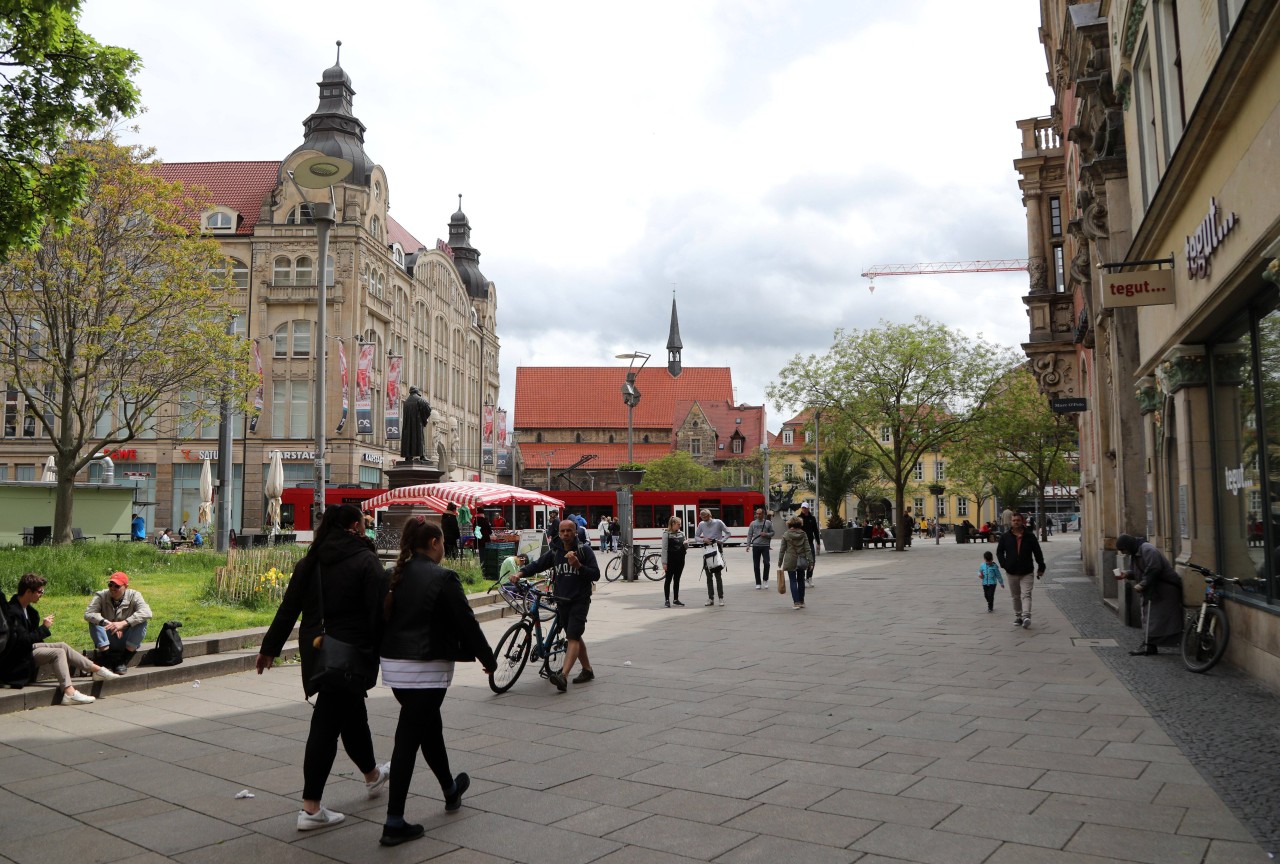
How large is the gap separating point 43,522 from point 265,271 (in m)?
31.8

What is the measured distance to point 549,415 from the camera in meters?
104

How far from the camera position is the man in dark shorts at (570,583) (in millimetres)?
9781

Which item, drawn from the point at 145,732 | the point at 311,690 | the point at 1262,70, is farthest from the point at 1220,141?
the point at 145,732

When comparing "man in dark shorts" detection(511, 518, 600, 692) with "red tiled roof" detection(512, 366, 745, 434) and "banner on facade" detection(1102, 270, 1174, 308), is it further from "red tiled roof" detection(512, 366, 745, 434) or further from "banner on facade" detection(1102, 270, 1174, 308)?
"red tiled roof" detection(512, 366, 745, 434)

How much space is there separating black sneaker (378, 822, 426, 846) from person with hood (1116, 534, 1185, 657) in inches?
367

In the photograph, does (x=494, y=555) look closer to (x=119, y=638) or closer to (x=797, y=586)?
(x=797, y=586)

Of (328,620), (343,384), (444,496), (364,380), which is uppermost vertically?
(364,380)

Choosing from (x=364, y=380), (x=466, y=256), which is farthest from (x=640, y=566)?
(x=466, y=256)

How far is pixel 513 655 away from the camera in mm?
10000

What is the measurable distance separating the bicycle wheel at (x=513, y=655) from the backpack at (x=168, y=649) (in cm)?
341

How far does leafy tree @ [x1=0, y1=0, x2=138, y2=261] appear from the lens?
37.3ft

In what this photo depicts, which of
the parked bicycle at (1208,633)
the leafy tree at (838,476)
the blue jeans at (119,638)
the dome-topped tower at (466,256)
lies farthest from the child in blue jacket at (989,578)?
the dome-topped tower at (466,256)

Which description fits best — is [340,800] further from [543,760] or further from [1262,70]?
[1262,70]

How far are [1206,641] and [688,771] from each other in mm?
6563
